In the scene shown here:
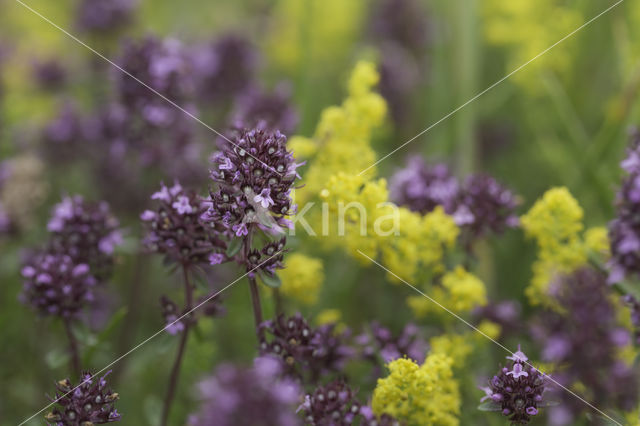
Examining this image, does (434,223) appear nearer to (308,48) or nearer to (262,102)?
(262,102)

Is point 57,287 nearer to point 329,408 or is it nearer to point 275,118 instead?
point 329,408

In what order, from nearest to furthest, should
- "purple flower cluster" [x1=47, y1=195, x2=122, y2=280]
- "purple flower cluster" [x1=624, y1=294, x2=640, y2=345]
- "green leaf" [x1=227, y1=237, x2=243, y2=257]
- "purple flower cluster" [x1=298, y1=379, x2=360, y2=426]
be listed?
"purple flower cluster" [x1=298, y1=379, x2=360, y2=426] → "green leaf" [x1=227, y1=237, x2=243, y2=257] → "purple flower cluster" [x1=624, y1=294, x2=640, y2=345] → "purple flower cluster" [x1=47, y1=195, x2=122, y2=280]

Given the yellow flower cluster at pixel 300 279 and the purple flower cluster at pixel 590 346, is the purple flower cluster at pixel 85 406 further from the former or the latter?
the purple flower cluster at pixel 590 346

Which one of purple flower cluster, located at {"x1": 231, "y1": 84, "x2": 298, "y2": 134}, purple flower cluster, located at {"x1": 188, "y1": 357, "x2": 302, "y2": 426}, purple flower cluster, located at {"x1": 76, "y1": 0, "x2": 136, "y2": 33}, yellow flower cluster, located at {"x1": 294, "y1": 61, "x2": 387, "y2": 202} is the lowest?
purple flower cluster, located at {"x1": 188, "y1": 357, "x2": 302, "y2": 426}

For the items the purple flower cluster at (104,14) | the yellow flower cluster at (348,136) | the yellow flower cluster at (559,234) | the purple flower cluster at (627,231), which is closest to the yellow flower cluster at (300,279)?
the yellow flower cluster at (348,136)

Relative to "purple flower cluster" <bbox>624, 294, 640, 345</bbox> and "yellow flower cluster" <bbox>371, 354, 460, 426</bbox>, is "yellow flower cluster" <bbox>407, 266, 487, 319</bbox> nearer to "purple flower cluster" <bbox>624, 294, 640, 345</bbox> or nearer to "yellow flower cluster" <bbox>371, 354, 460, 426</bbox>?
"yellow flower cluster" <bbox>371, 354, 460, 426</bbox>

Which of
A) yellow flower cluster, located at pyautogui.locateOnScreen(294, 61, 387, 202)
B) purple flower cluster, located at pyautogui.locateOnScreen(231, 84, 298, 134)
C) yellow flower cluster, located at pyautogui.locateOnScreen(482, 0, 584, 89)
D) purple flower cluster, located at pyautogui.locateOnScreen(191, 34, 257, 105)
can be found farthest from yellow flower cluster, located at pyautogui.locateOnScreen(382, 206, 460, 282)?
purple flower cluster, located at pyautogui.locateOnScreen(191, 34, 257, 105)
